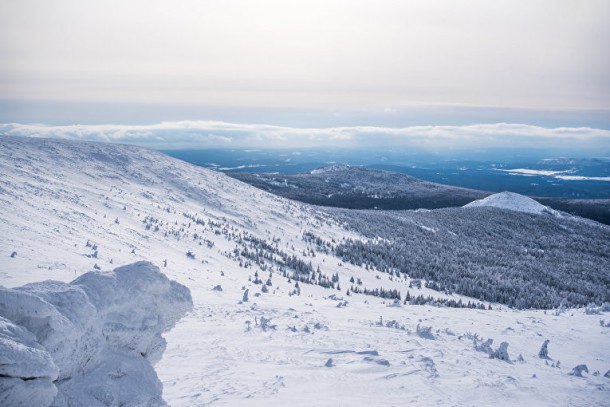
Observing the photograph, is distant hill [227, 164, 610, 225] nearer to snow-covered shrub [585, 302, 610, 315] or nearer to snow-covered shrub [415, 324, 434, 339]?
snow-covered shrub [585, 302, 610, 315]

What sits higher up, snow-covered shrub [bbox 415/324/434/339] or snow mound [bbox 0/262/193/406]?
snow mound [bbox 0/262/193/406]

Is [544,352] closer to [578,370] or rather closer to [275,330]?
[578,370]

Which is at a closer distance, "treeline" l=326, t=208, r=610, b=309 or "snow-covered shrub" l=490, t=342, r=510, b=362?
"snow-covered shrub" l=490, t=342, r=510, b=362

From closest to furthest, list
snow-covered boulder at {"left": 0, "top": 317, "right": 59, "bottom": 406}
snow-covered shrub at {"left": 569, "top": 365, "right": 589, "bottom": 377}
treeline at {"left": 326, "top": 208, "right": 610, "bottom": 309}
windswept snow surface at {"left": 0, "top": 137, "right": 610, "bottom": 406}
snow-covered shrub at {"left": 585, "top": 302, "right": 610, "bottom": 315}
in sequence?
snow-covered boulder at {"left": 0, "top": 317, "right": 59, "bottom": 406} → windswept snow surface at {"left": 0, "top": 137, "right": 610, "bottom": 406} → snow-covered shrub at {"left": 569, "top": 365, "right": 589, "bottom": 377} → snow-covered shrub at {"left": 585, "top": 302, "right": 610, "bottom": 315} → treeline at {"left": 326, "top": 208, "right": 610, "bottom": 309}

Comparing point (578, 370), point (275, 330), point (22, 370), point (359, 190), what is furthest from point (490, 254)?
point (359, 190)

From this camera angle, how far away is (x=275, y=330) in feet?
34.4

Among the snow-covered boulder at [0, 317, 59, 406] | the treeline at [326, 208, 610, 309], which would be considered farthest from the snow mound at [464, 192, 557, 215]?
the snow-covered boulder at [0, 317, 59, 406]

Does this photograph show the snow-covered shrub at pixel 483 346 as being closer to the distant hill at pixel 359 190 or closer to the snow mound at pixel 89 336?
the snow mound at pixel 89 336

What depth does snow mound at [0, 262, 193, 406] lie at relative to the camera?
4.07 meters

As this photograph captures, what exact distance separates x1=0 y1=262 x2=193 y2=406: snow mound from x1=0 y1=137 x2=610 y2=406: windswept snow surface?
42mm

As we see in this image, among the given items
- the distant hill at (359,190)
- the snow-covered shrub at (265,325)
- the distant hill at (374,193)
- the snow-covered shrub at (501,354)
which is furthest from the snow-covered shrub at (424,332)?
the distant hill at (359,190)

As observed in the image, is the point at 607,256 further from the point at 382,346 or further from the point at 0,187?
the point at 0,187

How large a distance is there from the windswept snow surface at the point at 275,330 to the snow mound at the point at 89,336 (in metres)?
0.04

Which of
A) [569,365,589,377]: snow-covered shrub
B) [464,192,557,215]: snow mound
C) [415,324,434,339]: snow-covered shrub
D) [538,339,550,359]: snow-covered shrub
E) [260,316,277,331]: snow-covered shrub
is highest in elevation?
[260,316,277,331]: snow-covered shrub
